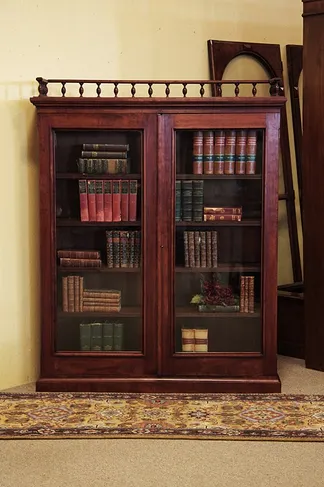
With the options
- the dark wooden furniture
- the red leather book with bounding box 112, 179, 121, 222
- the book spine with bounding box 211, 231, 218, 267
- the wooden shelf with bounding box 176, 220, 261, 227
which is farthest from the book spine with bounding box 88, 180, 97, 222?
the dark wooden furniture

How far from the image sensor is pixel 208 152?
13.6 ft

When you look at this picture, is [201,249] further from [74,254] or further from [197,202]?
[74,254]

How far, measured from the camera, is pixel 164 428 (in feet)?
11.5

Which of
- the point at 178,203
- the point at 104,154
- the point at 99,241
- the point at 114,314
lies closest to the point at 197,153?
Answer: the point at 178,203

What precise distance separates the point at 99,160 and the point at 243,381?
1.51 m

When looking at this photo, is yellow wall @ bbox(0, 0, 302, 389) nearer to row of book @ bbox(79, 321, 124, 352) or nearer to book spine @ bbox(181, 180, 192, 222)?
row of book @ bbox(79, 321, 124, 352)

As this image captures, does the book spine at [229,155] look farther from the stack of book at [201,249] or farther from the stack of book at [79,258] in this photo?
the stack of book at [79,258]

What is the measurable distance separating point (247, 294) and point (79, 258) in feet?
3.28

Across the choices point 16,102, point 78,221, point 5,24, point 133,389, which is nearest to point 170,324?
point 133,389

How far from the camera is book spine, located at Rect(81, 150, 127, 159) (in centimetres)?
414

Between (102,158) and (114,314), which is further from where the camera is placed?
(114,314)

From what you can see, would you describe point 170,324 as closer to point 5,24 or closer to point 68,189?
point 68,189

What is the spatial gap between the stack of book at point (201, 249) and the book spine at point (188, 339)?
1.27ft

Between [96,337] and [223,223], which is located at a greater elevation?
[223,223]
